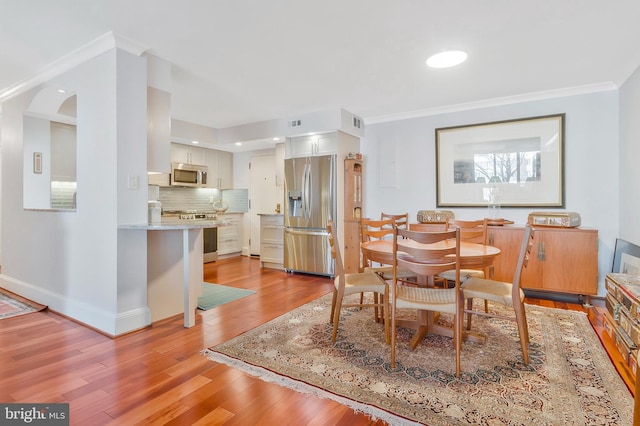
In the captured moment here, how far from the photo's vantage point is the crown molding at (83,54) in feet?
8.40

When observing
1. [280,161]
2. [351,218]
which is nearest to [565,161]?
[351,218]

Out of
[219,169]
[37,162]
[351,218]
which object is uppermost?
[219,169]

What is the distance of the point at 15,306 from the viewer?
10.8ft

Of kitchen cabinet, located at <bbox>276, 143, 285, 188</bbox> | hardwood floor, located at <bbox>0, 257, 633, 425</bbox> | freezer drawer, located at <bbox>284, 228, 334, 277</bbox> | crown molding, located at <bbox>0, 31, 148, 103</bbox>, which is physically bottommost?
hardwood floor, located at <bbox>0, 257, 633, 425</bbox>

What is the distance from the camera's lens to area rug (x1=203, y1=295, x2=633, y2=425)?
64.7 inches

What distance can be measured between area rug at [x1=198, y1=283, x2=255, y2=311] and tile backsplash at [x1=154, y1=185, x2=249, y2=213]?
2.47 metres

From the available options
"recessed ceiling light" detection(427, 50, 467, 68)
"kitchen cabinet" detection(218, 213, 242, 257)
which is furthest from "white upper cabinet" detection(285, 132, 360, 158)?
"kitchen cabinet" detection(218, 213, 242, 257)

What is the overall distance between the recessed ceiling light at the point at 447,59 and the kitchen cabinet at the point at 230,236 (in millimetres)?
4611

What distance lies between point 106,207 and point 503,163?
14.3ft

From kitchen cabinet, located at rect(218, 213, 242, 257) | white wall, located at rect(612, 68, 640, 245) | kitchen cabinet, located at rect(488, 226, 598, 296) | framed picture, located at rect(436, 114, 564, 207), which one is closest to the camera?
white wall, located at rect(612, 68, 640, 245)

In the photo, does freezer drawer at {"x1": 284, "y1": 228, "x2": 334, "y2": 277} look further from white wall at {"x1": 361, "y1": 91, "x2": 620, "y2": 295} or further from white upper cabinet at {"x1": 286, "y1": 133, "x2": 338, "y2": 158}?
white upper cabinet at {"x1": 286, "y1": 133, "x2": 338, "y2": 158}

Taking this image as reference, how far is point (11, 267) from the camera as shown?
152 inches

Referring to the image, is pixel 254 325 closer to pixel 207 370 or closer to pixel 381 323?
pixel 207 370

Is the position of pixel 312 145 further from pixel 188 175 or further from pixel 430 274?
pixel 430 274
